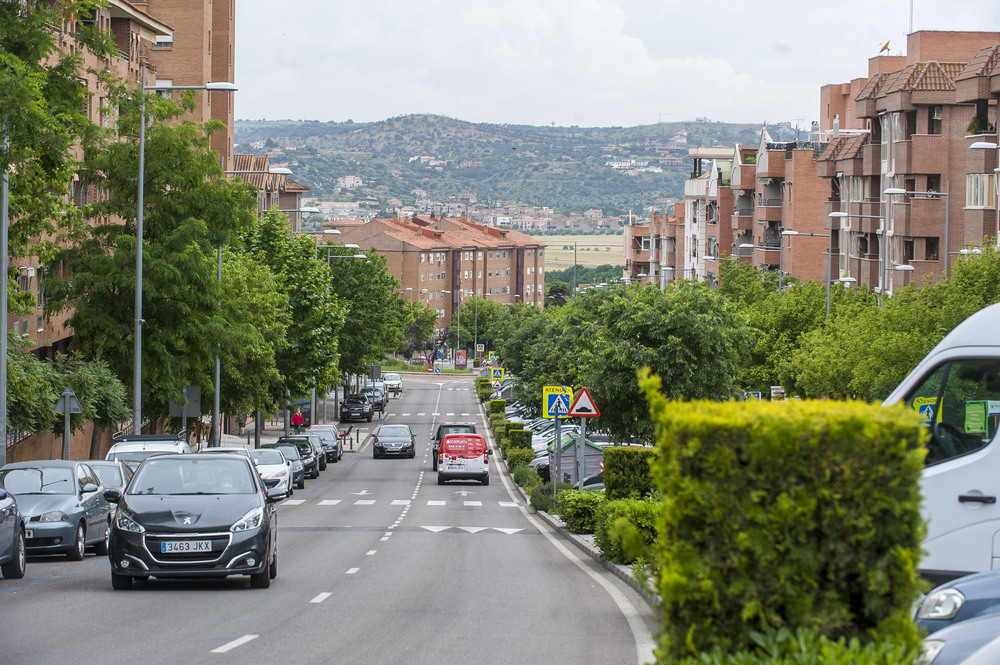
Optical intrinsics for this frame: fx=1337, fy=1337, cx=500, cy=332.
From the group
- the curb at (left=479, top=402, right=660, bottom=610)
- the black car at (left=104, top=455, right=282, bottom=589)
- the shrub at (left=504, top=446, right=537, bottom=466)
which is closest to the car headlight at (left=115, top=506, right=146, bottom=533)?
the black car at (left=104, top=455, right=282, bottom=589)

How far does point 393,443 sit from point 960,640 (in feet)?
178

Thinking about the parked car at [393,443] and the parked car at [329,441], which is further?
the parked car at [393,443]

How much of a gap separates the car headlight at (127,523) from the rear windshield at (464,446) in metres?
30.5

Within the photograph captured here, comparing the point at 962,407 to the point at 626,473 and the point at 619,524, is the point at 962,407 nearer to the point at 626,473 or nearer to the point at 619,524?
the point at 619,524

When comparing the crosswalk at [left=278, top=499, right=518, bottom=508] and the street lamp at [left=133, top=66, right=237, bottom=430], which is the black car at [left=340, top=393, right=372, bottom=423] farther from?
the street lamp at [left=133, top=66, right=237, bottom=430]

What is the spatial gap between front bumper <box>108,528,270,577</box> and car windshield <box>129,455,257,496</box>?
0.78m

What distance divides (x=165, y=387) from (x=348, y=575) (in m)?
20.1

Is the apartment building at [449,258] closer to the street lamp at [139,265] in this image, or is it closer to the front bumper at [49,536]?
the street lamp at [139,265]

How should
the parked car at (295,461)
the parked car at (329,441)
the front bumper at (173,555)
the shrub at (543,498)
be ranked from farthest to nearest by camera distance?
the parked car at (329,441) → the parked car at (295,461) → the shrub at (543,498) → the front bumper at (173,555)

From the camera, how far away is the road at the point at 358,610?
10.7 m

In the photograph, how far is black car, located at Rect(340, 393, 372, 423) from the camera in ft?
284

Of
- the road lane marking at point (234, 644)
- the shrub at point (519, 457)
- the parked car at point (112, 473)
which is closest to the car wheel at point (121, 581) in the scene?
the road lane marking at point (234, 644)

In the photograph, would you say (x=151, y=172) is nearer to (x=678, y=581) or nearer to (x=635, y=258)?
(x=678, y=581)

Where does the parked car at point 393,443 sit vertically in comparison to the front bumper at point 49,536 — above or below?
below
